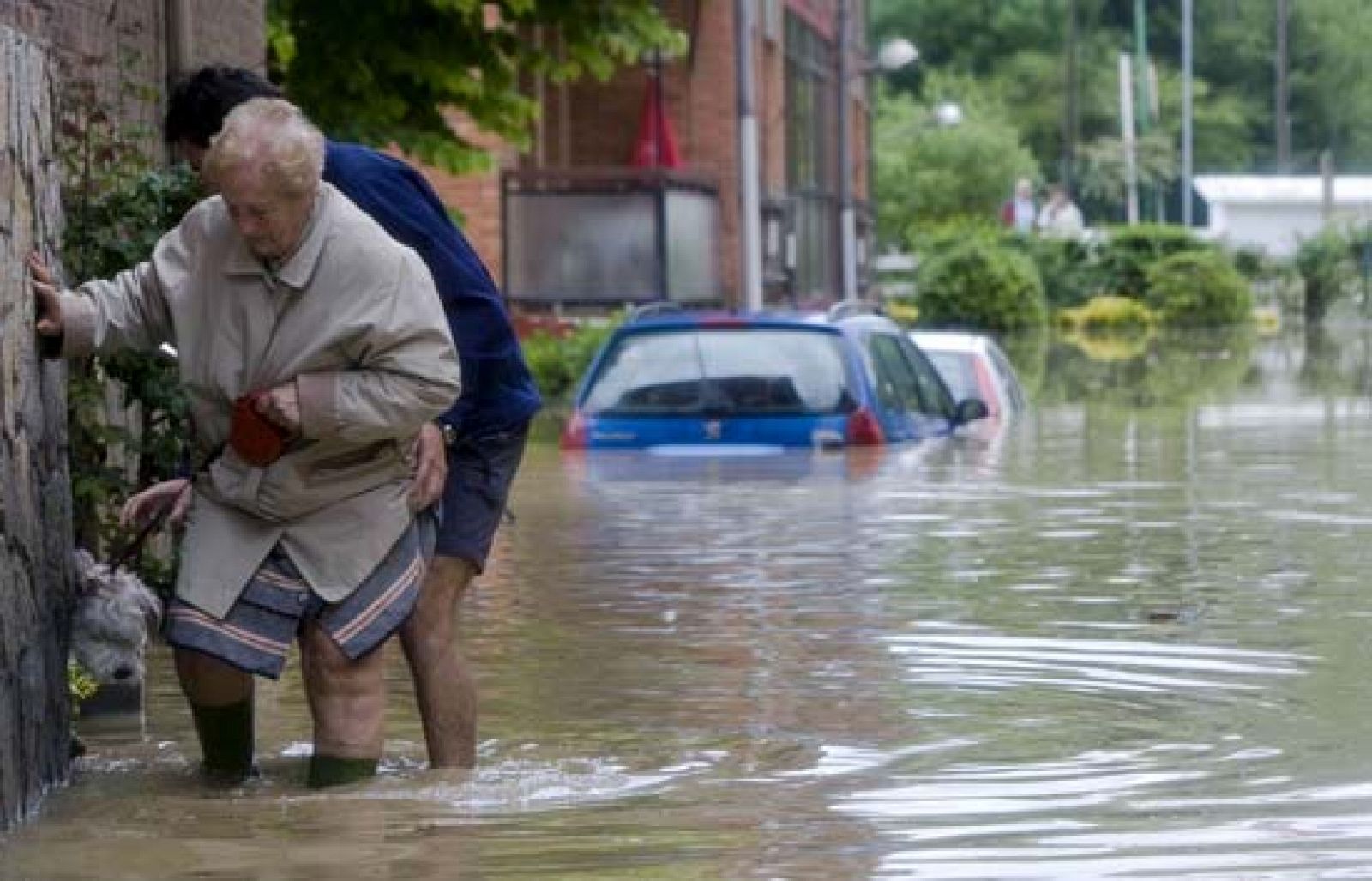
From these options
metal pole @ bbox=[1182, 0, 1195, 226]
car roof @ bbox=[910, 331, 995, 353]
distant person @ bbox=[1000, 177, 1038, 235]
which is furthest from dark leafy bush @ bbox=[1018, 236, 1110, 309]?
car roof @ bbox=[910, 331, 995, 353]

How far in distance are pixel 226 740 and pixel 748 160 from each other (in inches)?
1032

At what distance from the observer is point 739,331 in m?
20.5

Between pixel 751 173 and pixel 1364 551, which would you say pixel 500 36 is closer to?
pixel 1364 551

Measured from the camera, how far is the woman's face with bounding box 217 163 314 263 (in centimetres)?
784

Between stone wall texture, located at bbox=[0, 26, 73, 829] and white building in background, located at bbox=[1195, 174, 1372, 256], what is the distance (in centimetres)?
7533

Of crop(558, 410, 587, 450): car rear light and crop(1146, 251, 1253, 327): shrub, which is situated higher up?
crop(1146, 251, 1253, 327): shrub

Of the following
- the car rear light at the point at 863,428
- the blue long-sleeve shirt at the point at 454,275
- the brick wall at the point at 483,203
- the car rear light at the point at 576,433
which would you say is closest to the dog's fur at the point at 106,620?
the blue long-sleeve shirt at the point at 454,275

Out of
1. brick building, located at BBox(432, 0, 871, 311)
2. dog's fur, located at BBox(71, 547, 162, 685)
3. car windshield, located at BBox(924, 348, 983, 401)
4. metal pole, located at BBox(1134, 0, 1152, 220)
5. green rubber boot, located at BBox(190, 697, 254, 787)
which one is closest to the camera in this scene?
green rubber boot, located at BBox(190, 697, 254, 787)

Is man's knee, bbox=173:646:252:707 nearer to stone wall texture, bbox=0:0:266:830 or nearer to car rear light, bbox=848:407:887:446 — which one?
stone wall texture, bbox=0:0:266:830

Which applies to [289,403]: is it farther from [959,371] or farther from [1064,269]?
[1064,269]

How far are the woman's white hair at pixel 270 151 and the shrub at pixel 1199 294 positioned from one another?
55.5 m

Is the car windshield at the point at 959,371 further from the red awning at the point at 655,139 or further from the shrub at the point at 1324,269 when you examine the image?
the shrub at the point at 1324,269

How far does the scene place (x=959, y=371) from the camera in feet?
85.0

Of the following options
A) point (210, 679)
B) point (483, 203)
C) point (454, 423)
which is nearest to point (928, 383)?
point (483, 203)
